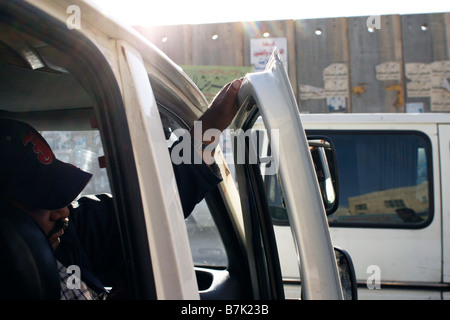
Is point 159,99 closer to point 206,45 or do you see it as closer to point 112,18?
point 112,18

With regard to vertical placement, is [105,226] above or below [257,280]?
above

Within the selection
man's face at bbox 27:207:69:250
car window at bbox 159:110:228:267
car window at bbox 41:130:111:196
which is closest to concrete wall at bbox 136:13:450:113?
car window at bbox 159:110:228:267

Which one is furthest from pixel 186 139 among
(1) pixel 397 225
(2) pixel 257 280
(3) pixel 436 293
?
(3) pixel 436 293

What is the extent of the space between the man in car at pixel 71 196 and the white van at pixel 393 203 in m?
2.07

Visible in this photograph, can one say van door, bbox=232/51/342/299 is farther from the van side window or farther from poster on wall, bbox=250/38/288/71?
poster on wall, bbox=250/38/288/71

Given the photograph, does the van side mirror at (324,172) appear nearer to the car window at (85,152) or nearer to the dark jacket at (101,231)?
the dark jacket at (101,231)

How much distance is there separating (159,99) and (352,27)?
495 centimetres

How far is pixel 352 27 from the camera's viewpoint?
555cm

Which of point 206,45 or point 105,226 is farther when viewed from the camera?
point 206,45

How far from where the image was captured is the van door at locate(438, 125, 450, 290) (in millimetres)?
3229

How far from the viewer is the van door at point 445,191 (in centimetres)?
323

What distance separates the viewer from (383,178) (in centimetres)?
343

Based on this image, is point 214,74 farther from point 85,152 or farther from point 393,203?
point 85,152

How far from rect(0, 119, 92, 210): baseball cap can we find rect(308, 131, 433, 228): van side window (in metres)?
2.68
